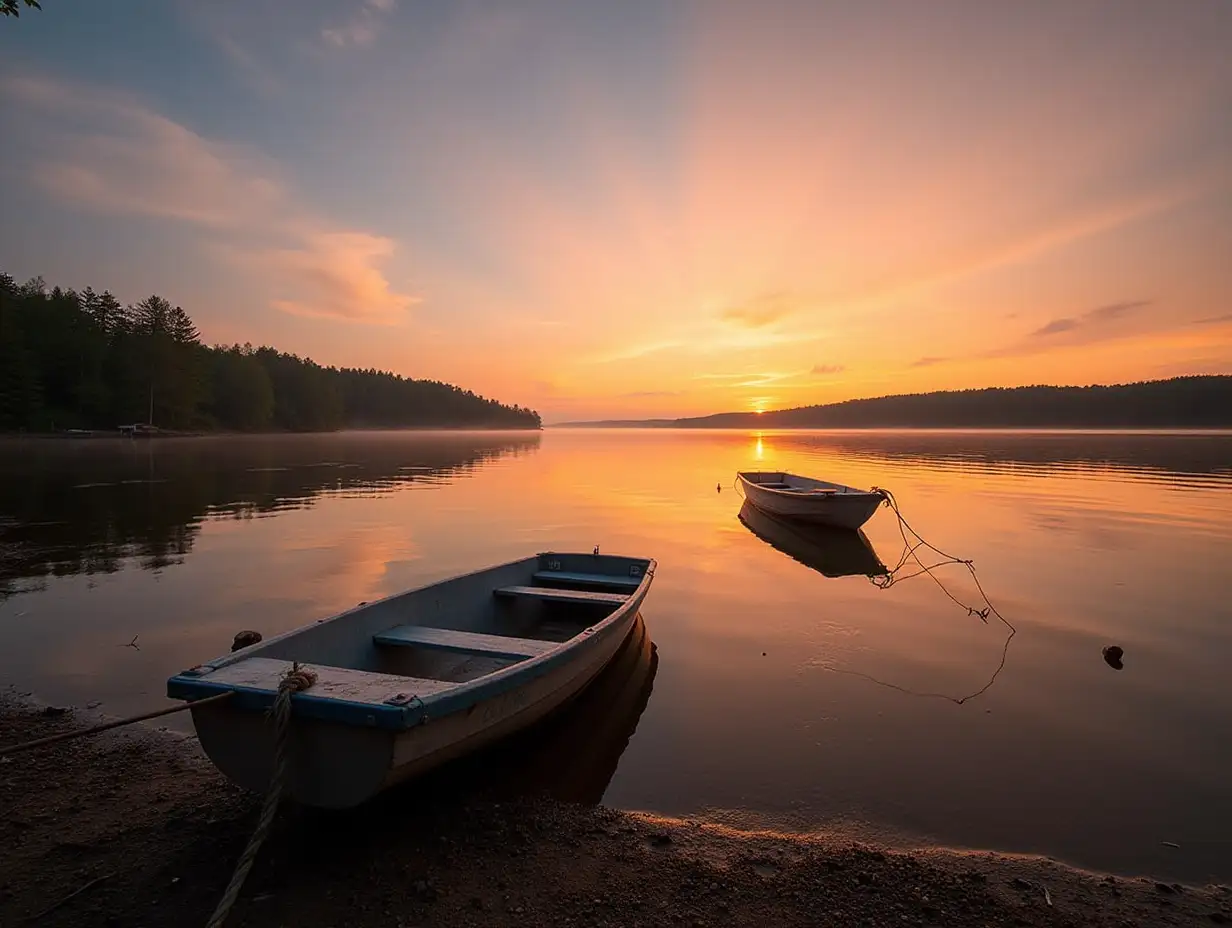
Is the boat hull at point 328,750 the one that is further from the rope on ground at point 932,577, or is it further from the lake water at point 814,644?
the rope on ground at point 932,577

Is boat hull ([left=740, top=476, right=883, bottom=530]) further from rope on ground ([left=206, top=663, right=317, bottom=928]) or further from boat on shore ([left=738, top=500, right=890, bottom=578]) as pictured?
rope on ground ([left=206, top=663, right=317, bottom=928])

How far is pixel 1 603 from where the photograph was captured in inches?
417

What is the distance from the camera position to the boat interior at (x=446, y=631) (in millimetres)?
4688

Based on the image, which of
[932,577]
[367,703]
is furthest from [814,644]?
[367,703]

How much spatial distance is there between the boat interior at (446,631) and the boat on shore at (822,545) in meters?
7.32

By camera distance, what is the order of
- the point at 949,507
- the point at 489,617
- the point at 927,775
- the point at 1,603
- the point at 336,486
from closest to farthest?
1. the point at 927,775
2. the point at 489,617
3. the point at 1,603
4. the point at 949,507
5. the point at 336,486

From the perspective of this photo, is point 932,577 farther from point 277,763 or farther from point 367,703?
point 277,763

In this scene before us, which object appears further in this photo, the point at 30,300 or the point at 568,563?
the point at 30,300

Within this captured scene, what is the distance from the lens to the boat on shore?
15562mm

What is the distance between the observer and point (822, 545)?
726 inches

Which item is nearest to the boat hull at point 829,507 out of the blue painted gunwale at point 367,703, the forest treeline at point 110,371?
the blue painted gunwale at point 367,703

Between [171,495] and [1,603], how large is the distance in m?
17.0

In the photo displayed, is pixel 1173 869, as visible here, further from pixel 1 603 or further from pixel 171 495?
pixel 171 495

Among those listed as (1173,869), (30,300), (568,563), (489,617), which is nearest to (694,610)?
(568,563)
